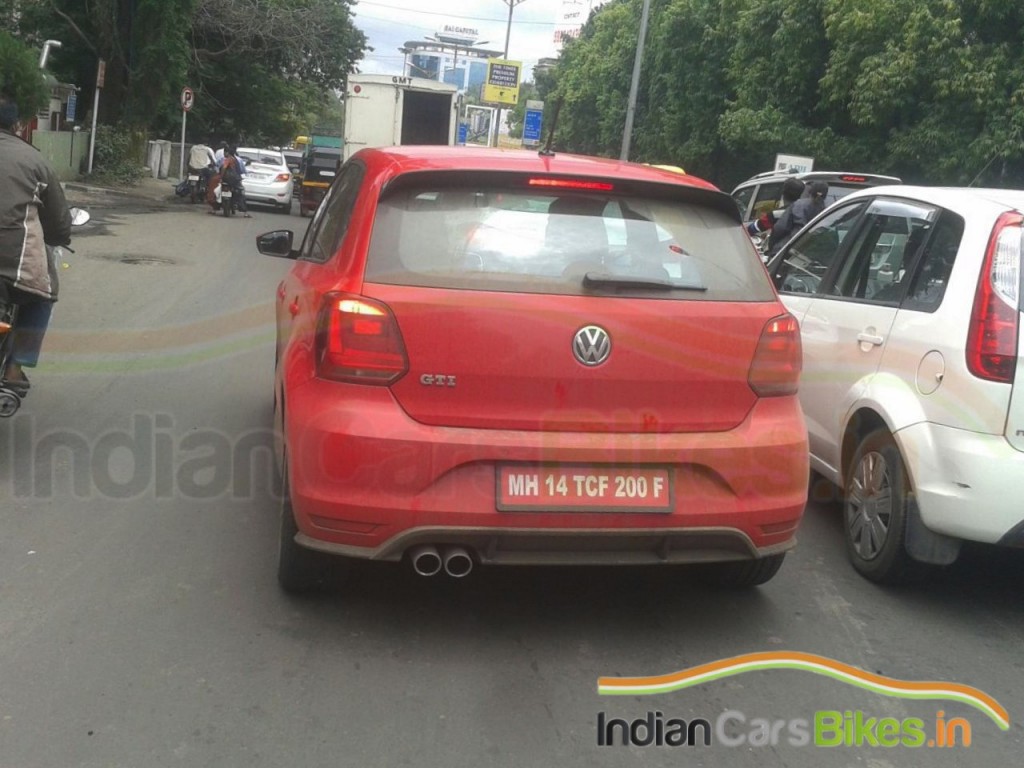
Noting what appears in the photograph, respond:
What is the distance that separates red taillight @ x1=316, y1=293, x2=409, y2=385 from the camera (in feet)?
12.3

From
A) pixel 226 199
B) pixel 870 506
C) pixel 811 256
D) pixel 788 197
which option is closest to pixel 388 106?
pixel 226 199

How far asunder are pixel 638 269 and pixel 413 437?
1.01 metres

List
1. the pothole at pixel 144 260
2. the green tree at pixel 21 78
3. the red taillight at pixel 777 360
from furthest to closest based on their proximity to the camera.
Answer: the pothole at pixel 144 260 → the green tree at pixel 21 78 → the red taillight at pixel 777 360

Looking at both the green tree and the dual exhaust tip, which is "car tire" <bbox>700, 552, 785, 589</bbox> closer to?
the dual exhaust tip

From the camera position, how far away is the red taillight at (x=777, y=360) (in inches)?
158

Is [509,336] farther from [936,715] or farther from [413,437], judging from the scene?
[936,715]

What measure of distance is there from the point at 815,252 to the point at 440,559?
11.2 ft

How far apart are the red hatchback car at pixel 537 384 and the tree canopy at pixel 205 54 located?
86.9 ft

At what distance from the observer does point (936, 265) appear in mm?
4836

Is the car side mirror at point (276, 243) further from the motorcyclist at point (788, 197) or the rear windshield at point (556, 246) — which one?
the motorcyclist at point (788, 197)

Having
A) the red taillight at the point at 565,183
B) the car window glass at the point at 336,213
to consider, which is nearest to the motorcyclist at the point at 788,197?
the car window glass at the point at 336,213

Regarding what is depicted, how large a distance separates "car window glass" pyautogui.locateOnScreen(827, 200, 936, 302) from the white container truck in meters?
21.3

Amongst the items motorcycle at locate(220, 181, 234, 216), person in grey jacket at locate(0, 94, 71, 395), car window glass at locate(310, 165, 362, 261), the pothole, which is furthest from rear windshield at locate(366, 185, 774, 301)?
motorcycle at locate(220, 181, 234, 216)

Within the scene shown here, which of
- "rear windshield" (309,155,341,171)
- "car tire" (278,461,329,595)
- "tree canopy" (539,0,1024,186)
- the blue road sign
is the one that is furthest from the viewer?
the blue road sign
